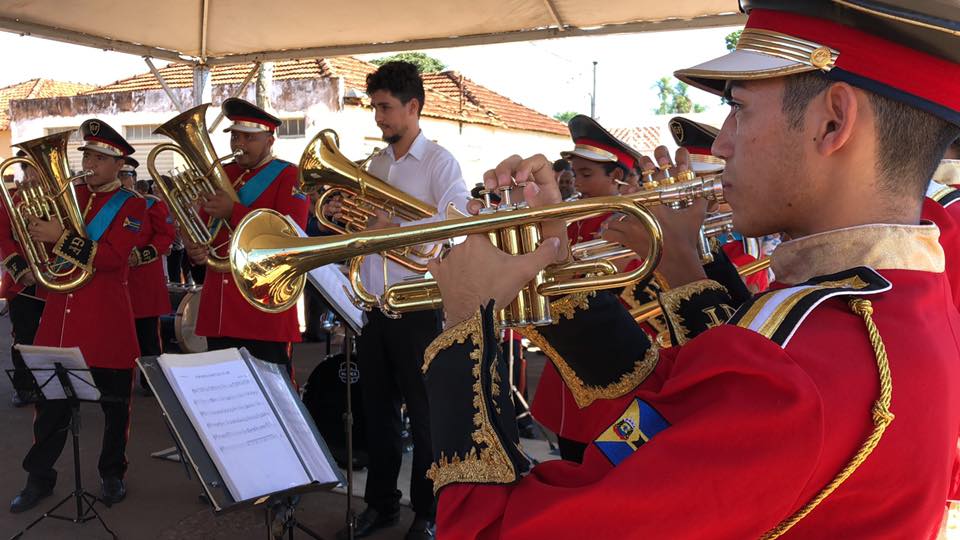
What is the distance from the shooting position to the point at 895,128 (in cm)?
105

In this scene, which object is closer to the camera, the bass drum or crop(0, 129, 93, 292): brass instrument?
crop(0, 129, 93, 292): brass instrument

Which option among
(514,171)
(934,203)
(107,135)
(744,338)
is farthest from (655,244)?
(107,135)

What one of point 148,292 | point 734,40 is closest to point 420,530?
point 148,292

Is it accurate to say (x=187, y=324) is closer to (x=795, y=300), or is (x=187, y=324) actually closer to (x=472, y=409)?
(x=472, y=409)

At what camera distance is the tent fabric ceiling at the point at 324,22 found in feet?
17.7

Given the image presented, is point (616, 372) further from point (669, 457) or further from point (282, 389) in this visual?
point (282, 389)

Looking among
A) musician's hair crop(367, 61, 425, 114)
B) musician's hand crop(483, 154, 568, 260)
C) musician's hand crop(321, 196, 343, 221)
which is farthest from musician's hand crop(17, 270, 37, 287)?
musician's hand crop(483, 154, 568, 260)

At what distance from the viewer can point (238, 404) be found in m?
2.74

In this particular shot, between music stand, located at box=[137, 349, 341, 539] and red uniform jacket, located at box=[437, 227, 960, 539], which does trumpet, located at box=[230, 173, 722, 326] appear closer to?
red uniform jacket, located at box=[437, 227, 960, 539]

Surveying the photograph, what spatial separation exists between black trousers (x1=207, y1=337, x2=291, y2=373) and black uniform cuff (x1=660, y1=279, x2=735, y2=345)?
3121mm

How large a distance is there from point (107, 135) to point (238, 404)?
289 centimetres

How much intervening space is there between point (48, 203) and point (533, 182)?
12.9 feet

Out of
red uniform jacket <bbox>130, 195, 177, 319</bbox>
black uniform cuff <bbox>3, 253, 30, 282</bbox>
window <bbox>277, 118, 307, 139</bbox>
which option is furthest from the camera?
window <bbox>277, 118, 307, 139</bbox>

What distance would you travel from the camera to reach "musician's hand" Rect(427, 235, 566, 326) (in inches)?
52.2
